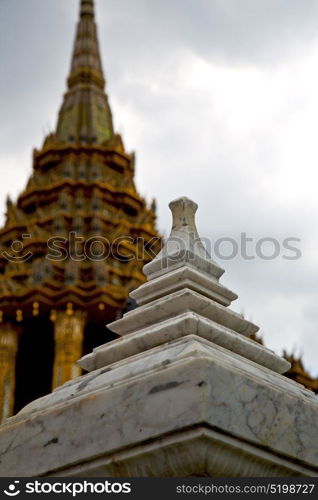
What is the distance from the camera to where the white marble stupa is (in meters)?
2.18

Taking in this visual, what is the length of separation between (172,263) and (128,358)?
54 cm

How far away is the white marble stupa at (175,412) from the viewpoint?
2.18 metres

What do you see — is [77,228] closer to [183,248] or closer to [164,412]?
[183,248]

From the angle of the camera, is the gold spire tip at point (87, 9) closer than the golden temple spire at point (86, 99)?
No

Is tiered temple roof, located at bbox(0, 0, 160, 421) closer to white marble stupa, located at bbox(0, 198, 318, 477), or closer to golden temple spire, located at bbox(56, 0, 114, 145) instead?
golden temple spire, located at bbox(56, 0, 114, 145)

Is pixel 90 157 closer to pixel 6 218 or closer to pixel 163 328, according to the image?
pixel 6 218

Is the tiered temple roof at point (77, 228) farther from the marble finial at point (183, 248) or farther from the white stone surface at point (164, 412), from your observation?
the white stone surface at point (164, 412)

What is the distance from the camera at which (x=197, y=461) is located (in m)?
2.14

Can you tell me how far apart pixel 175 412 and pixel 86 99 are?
27.8 metres

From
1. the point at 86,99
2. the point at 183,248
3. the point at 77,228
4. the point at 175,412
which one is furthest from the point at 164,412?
the point at 86,99

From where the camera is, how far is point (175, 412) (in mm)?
2189

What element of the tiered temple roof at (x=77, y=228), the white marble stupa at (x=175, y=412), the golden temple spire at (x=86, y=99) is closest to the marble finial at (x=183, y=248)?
the white marble stupa at (x=175, y=412)

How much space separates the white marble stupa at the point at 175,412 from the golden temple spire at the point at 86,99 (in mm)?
24845

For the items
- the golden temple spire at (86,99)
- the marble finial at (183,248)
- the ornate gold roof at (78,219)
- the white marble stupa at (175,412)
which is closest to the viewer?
the white marble stupa at (175,412)
